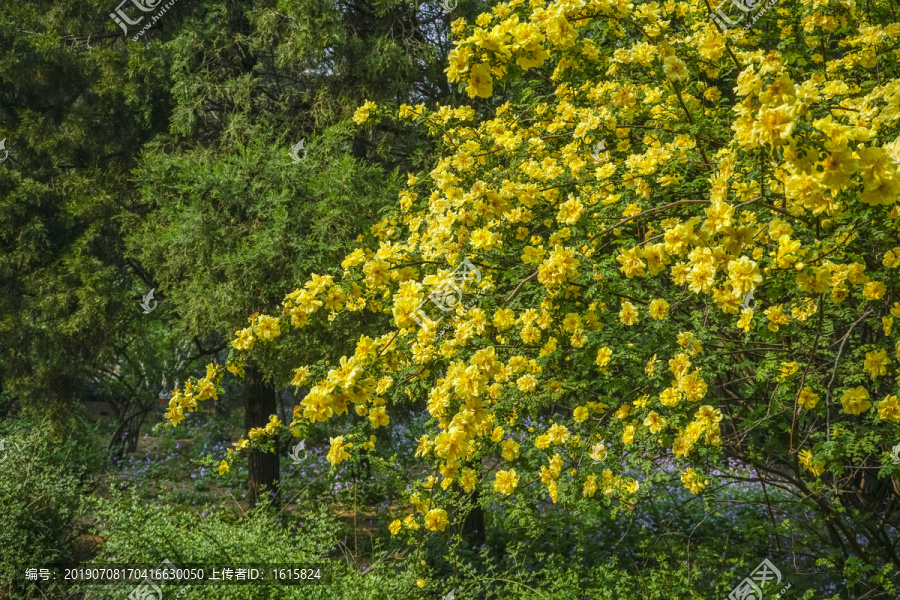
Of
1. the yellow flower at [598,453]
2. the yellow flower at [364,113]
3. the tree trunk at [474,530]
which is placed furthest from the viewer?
the tree trunk at [474,530]

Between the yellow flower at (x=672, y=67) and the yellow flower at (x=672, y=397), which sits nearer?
the yellow flower at (x=672, y=67)

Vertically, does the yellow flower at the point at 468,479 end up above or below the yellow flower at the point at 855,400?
above

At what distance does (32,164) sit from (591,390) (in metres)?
5.08

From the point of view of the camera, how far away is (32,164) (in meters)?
Result: 6.01

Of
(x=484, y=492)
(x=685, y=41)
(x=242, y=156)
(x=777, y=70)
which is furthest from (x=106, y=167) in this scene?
(x=777, y=70)

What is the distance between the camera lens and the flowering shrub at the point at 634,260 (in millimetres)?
1833

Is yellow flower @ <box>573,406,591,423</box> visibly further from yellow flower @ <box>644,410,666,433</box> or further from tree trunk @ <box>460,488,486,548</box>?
tree trunk @ <box>460,488,486,548</box>

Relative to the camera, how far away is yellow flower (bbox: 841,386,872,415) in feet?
8.26

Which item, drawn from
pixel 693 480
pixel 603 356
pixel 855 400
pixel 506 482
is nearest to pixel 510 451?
pixel 506 482

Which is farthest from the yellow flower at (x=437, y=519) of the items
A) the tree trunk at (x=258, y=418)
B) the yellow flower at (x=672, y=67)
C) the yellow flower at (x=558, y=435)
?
the tree trunk at (x=258, y=418)

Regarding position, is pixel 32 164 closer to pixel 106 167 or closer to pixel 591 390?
pixel 106 167

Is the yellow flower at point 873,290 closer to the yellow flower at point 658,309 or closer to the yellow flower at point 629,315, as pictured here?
the yellow flower at point 658,309

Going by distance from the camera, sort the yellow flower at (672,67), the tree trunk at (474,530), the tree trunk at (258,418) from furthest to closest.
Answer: the tree trunk at (258,418)
the tree trunk at (474,530)
the yellow flower at (672,67)

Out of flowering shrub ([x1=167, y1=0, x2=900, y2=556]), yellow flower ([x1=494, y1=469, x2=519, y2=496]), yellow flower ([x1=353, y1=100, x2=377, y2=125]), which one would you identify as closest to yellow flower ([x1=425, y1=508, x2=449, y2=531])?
flowering shrub ([x1=167, y1=0, x2=900, y2=556])
